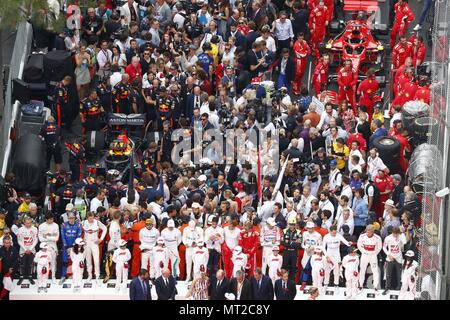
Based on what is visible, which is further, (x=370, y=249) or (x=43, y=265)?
(x=43, y=265)

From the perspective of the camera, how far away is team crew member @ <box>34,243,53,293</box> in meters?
30.4

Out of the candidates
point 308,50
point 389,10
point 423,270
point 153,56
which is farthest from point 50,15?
point 423,270

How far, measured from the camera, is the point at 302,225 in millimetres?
30484

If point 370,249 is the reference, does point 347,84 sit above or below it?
above

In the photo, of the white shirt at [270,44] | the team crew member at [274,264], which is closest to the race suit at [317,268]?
the team crew member at [274,264]

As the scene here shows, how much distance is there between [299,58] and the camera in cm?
3631

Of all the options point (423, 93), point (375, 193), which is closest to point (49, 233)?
point (375, 193)

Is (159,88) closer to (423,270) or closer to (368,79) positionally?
(368,79)

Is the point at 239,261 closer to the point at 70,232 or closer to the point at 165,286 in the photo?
the point at 165,286

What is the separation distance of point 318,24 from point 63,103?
6.26 metres

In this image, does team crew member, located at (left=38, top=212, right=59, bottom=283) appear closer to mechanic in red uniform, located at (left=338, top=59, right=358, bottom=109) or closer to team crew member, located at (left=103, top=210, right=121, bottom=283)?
team crew member, located at (left=103, top=210, right=121, bottom=283)

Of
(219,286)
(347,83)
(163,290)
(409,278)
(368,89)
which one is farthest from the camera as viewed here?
(347,83)

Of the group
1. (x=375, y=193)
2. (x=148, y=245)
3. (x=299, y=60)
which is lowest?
(x=148, y=245)
